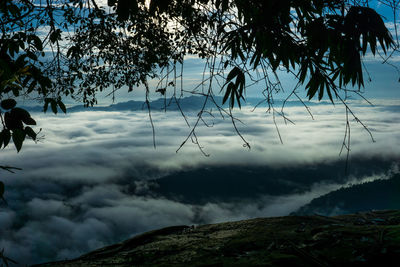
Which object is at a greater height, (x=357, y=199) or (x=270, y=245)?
(x=270, y=245)

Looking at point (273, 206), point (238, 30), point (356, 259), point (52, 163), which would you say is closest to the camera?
point (356, 259)

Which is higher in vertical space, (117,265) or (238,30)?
(238,30)

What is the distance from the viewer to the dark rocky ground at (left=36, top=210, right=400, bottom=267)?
4.99 feet

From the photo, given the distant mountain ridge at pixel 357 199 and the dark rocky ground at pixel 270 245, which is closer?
the dark rocky ground at pixel 270 245

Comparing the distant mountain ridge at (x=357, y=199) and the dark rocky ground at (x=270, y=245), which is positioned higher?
the dark rocky ground at (x=270, y=245)

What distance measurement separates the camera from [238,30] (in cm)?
287

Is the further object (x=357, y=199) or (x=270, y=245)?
(x=357, y=199)

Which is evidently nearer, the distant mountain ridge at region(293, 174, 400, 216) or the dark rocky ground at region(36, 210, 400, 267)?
the dark rocky ground at region(36, 210, 400, 267)

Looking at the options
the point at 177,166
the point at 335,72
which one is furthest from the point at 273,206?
the point at 335,72

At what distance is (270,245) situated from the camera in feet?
5.98

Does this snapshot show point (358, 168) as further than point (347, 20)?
Yes

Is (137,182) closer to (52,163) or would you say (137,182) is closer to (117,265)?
(52,163)

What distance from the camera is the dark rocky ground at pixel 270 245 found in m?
1.52

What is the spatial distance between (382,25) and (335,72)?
29.3 inches
